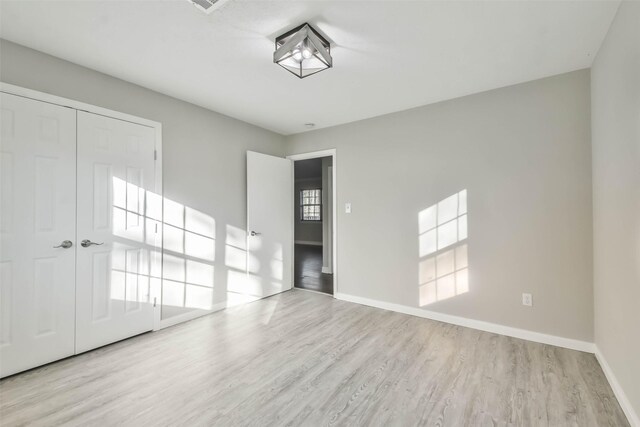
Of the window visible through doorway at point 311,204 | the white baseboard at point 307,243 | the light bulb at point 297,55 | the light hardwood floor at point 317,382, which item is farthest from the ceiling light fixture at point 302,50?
the white baseboard at point 307,243

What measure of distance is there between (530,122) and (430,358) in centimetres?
242

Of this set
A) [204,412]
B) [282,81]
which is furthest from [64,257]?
[282,81]

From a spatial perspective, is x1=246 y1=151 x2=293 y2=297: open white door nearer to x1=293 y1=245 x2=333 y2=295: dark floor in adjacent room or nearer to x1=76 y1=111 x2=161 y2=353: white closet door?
x1=293 y1=245 x2=333 y2=295: dark floor in adjacent room

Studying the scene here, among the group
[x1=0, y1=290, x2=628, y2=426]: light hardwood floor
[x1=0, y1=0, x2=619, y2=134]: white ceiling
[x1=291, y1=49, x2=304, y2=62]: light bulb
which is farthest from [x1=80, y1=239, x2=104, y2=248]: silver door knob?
[x1=291, y1=49, x2=304, y2=62]: light bulb

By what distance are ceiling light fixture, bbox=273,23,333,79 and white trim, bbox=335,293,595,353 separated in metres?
2.87

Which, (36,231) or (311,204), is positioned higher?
(311,204)

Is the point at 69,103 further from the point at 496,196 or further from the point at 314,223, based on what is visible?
the point at 314,223

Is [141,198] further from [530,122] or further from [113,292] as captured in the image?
[530,122]

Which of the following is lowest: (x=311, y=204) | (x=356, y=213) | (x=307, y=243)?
(x=307, y=243)

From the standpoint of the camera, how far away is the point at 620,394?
179 cm

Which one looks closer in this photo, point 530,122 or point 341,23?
point 341,23

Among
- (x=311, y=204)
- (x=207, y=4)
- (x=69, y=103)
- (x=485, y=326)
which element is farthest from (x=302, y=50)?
(x=311, y=204)

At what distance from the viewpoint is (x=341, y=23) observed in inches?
74.0

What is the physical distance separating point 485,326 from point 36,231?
4.20 metres
